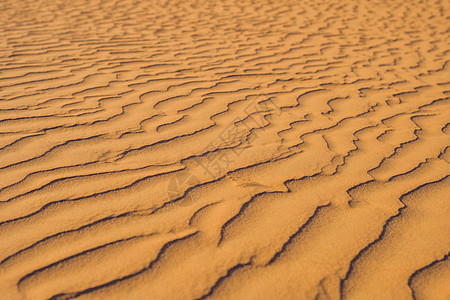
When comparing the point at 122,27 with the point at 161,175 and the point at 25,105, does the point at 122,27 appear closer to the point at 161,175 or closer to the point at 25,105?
the point at 25,105

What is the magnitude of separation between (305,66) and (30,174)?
3319 millimetres

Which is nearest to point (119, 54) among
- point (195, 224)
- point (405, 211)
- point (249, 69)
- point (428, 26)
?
point (249, 69)

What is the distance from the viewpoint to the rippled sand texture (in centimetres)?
162

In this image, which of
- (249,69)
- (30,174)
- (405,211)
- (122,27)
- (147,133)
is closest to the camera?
(405,211)

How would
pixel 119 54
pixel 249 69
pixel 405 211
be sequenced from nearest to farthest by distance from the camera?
pixel 405 211 < pixel 249 69 < pixel 119 54

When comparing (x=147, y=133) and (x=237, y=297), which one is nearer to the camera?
(x=237, y=297)

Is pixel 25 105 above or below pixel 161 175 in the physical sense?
above

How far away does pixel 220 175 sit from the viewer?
230 centimetres

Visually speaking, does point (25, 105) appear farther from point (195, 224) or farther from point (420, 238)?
point (420, 238)

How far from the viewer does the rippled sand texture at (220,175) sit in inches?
63.9

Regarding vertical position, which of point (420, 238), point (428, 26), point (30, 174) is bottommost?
point (428, 26)

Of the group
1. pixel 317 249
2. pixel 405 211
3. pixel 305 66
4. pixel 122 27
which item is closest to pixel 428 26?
pixel 305 66

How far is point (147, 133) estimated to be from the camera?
8.97 feet

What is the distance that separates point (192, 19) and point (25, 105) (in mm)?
4396
